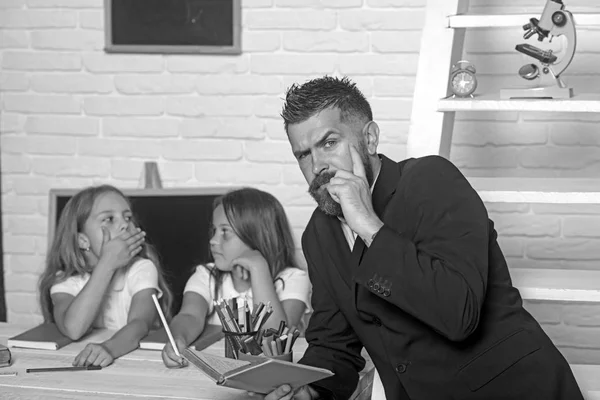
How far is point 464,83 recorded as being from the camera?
6.58ft

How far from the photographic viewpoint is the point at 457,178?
5.97 feet

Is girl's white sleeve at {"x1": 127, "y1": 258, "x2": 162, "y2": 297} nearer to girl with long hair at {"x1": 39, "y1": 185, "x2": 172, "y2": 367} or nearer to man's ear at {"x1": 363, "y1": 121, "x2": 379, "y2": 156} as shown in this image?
girl with long hair at {"x1": 39, "y1": 185, "x2": 172, "y2": 367}

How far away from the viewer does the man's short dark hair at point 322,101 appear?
1881 mm

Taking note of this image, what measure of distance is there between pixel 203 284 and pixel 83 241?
40 centimetres

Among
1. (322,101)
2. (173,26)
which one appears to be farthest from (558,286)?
(173,26)

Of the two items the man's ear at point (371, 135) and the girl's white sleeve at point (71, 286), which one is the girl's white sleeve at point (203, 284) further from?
the man's ear at point (371, 135)

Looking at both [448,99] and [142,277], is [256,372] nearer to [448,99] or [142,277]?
[448,99]

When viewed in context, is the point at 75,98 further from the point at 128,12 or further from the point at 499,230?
the point at 499,230

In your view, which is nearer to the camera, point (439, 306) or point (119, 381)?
point (439, 306)

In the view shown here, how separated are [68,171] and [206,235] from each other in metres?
0.74

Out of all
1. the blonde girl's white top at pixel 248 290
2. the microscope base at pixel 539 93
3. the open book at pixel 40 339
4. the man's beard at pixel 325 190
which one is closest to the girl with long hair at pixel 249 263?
the blonde girl's white top at pixel 248 290

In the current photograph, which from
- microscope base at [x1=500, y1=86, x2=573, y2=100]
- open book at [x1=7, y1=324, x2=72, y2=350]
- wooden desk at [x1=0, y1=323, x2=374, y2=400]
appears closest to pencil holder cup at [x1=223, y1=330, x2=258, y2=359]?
wooden desk at [x1=0, y1=323, x2=374, y2=400]

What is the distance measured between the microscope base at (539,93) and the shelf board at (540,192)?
0.20 metres

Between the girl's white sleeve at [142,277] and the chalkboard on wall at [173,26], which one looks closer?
the girl's white sleeve at [142,277]
